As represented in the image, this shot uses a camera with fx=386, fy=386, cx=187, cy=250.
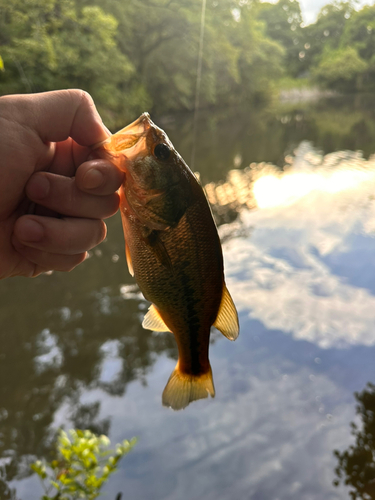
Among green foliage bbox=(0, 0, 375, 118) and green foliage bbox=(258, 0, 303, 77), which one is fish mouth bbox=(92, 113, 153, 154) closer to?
green foliage bbox=(0, 0, 375, 118)

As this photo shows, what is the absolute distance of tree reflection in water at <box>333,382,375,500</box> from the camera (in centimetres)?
359

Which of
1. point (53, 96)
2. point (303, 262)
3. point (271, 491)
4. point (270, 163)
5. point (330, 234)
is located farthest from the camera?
point (270, 163)

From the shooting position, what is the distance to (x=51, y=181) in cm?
176

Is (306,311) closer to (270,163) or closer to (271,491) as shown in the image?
(271,491)

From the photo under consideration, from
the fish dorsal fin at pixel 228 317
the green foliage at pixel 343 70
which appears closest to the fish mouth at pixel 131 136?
the fish dorsal fin at pixel 228 317

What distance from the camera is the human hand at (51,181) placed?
163 centimetres

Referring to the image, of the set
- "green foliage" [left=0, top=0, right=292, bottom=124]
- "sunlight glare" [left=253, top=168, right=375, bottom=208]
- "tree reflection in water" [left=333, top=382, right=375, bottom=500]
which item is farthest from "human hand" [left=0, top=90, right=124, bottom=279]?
"green foliage" [left=0, top=0, right=292, bottom=124]

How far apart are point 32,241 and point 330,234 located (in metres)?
7.75

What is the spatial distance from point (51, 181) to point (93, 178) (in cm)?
28

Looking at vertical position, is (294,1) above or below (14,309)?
above

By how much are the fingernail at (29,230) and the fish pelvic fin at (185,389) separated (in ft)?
2.98

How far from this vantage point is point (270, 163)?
15.3 meters

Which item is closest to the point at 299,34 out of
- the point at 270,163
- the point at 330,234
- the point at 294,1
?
the point at 294,1

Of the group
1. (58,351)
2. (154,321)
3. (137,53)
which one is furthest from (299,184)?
(137,53)
